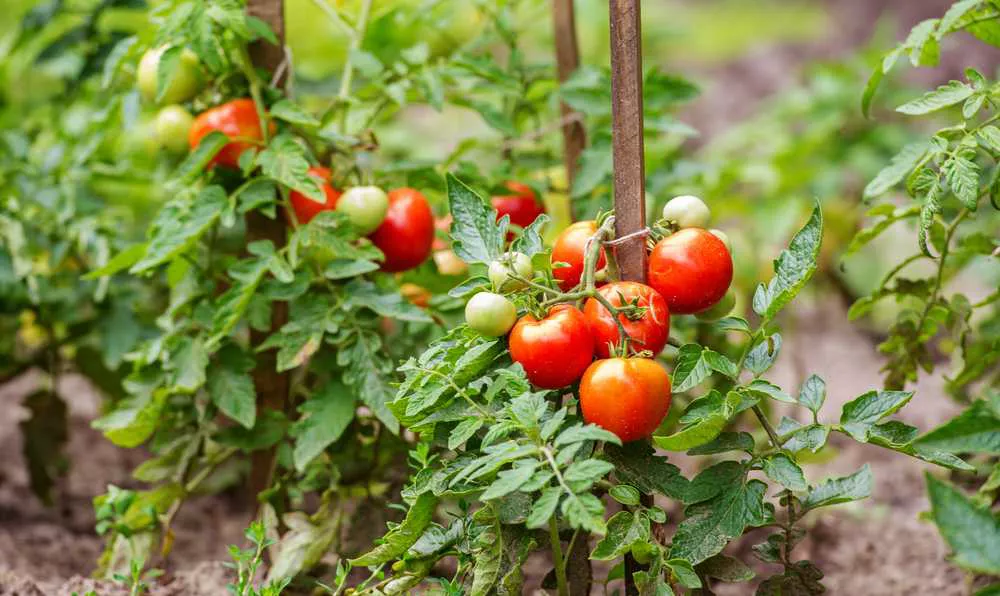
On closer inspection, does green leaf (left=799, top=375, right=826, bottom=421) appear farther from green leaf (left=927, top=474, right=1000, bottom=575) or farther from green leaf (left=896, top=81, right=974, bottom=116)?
green leaf (left=896, top=81, right=974, bottom=116)

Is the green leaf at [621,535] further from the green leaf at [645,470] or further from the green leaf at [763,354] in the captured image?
Result: the green leaf at [763,354]

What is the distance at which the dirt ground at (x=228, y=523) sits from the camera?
150 cm

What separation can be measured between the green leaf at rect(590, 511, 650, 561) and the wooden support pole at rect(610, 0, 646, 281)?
281mm

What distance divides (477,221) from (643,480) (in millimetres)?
360

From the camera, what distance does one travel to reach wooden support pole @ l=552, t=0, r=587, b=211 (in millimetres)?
1714

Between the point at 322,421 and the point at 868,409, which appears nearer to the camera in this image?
the point at 868,409

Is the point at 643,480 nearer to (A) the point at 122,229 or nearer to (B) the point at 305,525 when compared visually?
(B) the point at 305,525

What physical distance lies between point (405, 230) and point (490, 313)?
0.44 metres

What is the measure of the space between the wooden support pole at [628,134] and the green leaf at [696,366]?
12cm

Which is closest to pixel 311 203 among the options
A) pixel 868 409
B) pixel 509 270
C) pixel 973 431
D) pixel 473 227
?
pixel 473 227

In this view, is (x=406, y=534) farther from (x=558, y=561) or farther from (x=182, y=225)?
(x=182, y=225)

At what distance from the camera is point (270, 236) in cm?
153

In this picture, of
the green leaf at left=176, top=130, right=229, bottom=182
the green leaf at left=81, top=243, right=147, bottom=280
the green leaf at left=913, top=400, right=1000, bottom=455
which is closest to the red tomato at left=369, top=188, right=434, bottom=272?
the green leaf at left=176, top=130, right=229, bottom=182

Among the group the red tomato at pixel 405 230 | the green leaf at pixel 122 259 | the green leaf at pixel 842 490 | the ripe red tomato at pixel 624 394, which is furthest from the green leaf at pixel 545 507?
the green leaf at pixel 122 259
